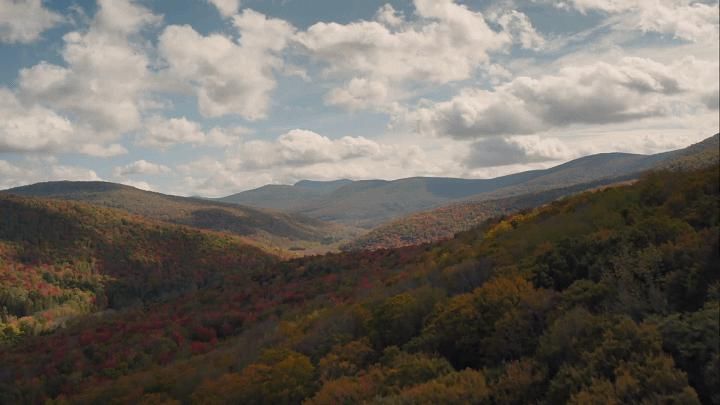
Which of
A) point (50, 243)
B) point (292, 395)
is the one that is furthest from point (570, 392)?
point (50, 243)

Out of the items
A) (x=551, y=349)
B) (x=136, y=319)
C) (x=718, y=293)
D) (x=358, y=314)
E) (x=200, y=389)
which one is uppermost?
(x=718, y=293)

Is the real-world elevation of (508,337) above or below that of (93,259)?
above

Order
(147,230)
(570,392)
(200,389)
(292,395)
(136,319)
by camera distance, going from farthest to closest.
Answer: (147,230) → (136,319) → (200,389) → (292,395) → (570,392)

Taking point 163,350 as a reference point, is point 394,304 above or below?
above

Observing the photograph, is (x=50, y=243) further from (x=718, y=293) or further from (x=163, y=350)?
(x=718, y=293)

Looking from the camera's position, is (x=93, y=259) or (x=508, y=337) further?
(x=93, y=259)

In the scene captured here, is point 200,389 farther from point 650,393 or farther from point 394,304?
point 650,393

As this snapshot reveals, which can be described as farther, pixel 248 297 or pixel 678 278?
pixel 248 297

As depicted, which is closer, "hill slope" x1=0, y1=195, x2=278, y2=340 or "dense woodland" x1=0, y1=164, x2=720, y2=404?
"dense woodland" x1=0, y1=164, x2=720, y2=404

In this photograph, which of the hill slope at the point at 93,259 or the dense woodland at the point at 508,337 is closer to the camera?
the dense woodland at the point at 508,337

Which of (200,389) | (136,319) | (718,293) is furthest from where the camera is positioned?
(136,319)
